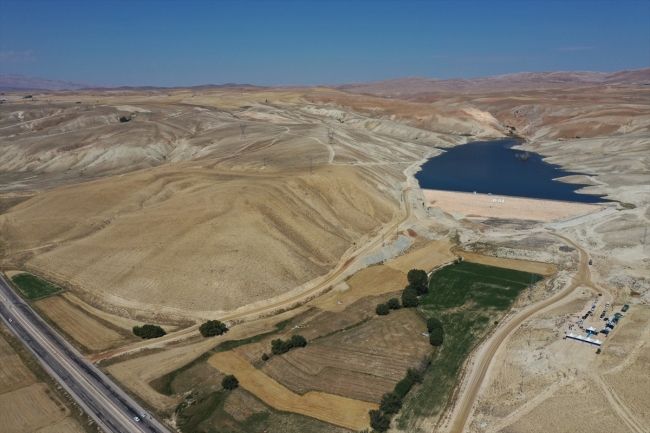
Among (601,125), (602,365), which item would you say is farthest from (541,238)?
(601,125)

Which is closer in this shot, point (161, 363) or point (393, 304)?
point (161, 363)

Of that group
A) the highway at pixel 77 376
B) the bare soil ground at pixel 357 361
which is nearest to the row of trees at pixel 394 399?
the bare soil ground at pixel 357 361

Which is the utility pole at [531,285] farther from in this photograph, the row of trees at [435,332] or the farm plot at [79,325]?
the farm plot at [79,325]

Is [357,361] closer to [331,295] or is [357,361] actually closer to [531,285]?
[331,295]

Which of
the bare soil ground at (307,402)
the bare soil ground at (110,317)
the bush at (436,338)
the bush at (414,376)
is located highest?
the bush at (436,338)

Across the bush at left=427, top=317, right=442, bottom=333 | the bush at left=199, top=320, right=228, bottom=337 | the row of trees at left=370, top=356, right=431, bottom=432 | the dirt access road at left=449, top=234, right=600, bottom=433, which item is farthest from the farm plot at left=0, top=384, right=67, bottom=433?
the bush at left=427, top=317, right=442, bottom=333

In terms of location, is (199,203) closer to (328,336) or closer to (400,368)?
(328,336)

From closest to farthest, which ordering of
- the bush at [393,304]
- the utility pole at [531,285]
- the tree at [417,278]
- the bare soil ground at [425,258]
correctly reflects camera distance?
the bush at [393,304] < the utility pole at [531,285] < the tree at [417,278] < the bare soil ground at [425,258]

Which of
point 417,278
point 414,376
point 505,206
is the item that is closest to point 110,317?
point 414,376
